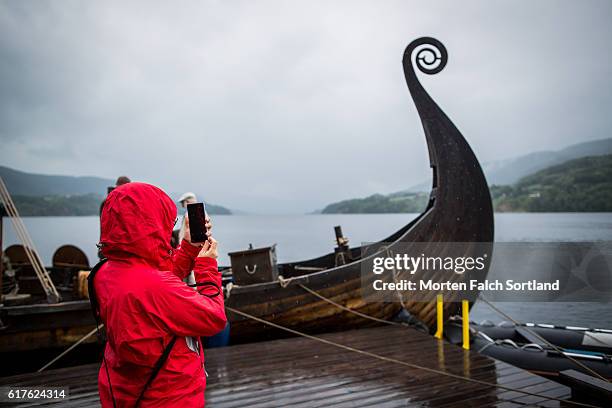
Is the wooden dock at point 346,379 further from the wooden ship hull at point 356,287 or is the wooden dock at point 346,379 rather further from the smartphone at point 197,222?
the smartphone at point 197,222

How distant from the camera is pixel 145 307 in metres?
1.28

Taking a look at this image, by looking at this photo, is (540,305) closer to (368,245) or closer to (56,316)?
(368,245)

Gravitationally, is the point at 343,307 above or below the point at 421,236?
below

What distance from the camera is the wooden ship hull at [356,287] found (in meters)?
4.12

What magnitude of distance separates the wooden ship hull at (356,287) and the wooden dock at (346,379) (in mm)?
492

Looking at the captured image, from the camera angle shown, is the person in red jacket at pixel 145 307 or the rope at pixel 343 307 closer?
the person in red jacket at pixel 145 307

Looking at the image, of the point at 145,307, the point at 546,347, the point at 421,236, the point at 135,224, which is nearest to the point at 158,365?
the point at 145,307

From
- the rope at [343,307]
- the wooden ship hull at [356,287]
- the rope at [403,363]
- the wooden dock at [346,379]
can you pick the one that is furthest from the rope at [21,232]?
the rope at [343,307]

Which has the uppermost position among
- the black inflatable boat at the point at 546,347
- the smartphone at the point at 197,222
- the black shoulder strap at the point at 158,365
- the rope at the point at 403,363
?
the smartphone at the point at 197,222

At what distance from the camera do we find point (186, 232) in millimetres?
1682

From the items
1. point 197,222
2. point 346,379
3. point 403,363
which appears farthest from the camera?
point 403,363

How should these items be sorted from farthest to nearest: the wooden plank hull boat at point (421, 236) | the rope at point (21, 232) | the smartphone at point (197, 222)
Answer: the wooden plank hull boat at point (421, 236) < the rope at point (21, 232) < the smartphone at point (197, 222)

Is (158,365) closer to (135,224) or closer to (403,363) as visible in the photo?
(135,224)

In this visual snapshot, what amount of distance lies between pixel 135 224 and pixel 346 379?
2.58 metres
